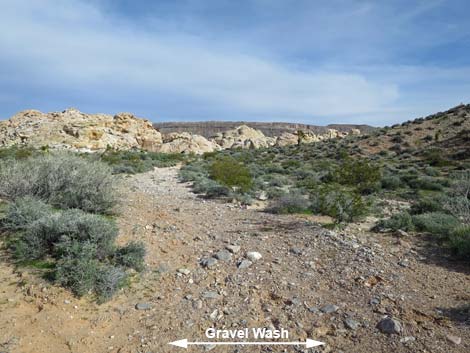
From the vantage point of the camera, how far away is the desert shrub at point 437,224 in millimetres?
6656

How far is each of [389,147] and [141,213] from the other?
30.3 m

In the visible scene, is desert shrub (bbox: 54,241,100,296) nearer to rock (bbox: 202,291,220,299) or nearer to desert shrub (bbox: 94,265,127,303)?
desert shrub (bbox: 94,265,127,303)

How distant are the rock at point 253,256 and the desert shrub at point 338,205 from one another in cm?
257

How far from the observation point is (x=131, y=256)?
4.92 meters

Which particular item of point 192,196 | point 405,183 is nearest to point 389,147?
point 405,183

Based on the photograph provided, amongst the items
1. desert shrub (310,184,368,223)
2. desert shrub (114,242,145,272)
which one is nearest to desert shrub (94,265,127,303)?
desert shrub (114,242,145,272)

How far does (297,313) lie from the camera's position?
4.05 meters

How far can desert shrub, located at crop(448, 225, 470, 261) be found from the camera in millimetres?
5534

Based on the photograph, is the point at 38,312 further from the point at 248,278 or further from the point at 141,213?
the point at 141,213

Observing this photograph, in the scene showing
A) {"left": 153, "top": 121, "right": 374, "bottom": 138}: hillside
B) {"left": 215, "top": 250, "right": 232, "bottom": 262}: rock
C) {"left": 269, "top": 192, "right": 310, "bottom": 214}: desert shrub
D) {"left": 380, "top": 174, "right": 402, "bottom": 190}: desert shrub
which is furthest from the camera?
{"left": 153, "top": 121, "right": 374, "bottom": 138}: hillside

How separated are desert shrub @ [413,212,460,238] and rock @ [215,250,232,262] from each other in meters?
4.12

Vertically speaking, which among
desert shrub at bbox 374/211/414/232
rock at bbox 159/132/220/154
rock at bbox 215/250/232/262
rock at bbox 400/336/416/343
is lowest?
rock at bbox 159/132/220/154

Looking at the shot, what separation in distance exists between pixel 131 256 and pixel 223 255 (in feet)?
4.78

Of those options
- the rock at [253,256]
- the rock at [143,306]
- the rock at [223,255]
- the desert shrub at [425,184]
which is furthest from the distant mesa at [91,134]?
the rock at [143,306]
